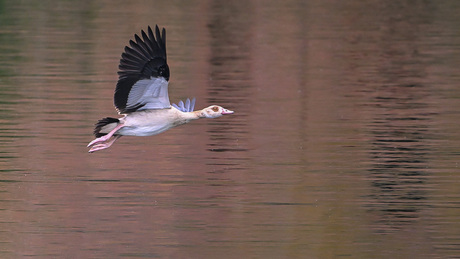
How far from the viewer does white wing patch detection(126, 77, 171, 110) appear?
1424 centimetres

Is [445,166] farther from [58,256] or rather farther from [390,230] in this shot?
[58,256]

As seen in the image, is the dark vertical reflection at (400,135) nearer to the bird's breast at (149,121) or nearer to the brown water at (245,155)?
the brown water at (245,155)

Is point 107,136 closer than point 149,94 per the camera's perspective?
Yes

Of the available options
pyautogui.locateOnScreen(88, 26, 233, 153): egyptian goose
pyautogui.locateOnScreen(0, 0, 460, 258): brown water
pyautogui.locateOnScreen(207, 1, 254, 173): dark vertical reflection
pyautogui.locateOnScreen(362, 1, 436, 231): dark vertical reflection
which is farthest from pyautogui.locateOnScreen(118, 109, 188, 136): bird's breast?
pyautogui.locateOnScreen(207, 1, 254, 173): dark vertical reflection

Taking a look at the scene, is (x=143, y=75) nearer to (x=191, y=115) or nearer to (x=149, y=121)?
(x=149, y=121)

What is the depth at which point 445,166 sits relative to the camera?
18406 mm

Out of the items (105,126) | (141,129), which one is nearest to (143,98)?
(141,129)

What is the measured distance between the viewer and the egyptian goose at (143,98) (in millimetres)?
14047

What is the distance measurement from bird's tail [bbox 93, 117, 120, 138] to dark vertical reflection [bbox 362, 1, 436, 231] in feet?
12.2

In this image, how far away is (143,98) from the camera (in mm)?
14508

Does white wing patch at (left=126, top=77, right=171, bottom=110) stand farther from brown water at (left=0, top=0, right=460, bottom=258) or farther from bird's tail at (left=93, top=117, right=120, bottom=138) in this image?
brown water at (left=0, top=0, right=460, bottom=258)

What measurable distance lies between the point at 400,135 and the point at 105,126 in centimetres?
791

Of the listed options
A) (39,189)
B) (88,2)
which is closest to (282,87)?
(39,189)

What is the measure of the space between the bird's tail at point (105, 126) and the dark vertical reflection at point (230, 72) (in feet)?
12.6
